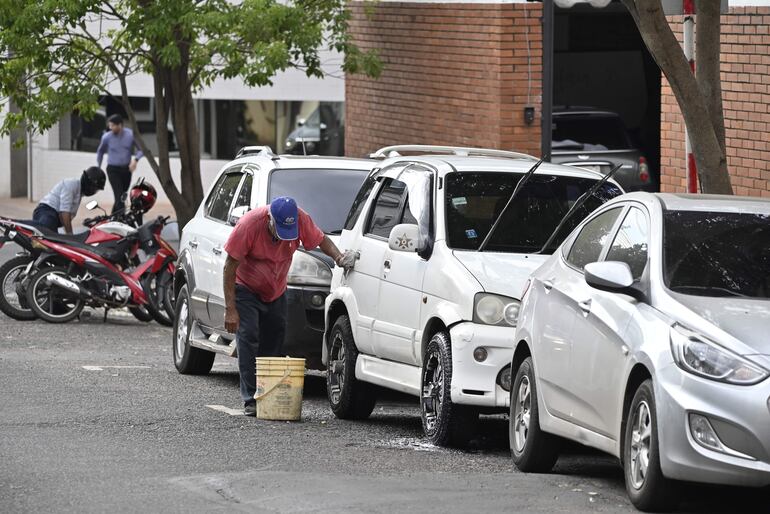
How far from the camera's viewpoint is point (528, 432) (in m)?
8.73

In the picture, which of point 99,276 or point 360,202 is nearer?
point 360,202

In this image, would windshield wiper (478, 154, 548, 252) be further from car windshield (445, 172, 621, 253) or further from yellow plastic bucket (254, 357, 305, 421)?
yellow plastic bucket (254, 357, 305, 421)

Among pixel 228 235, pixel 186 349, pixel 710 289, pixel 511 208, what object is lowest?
pixel 186 349

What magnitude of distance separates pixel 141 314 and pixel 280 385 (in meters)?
7.36

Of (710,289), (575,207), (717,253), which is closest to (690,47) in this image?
(575,207)

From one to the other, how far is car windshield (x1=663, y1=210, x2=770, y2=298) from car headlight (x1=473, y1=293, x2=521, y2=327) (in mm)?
1658

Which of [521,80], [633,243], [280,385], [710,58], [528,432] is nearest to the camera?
[633,243]

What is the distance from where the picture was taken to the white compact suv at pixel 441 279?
30.9 ft

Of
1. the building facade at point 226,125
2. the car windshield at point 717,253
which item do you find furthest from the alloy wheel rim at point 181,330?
the building facade at point 226,125

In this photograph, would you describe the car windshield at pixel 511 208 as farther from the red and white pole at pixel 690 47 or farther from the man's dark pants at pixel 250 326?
the man's dark pants at pixel 250 326

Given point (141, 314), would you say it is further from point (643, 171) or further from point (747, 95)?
point (643, 171)

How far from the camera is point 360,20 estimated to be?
24.5m

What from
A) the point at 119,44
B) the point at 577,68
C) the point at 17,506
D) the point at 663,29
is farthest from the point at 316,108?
the point at 17,506

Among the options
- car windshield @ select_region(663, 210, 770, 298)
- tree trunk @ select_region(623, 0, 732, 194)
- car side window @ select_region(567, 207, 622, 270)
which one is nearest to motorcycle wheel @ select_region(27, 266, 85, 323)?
tree trunk @ select_region(623, 0, 732, 194)
